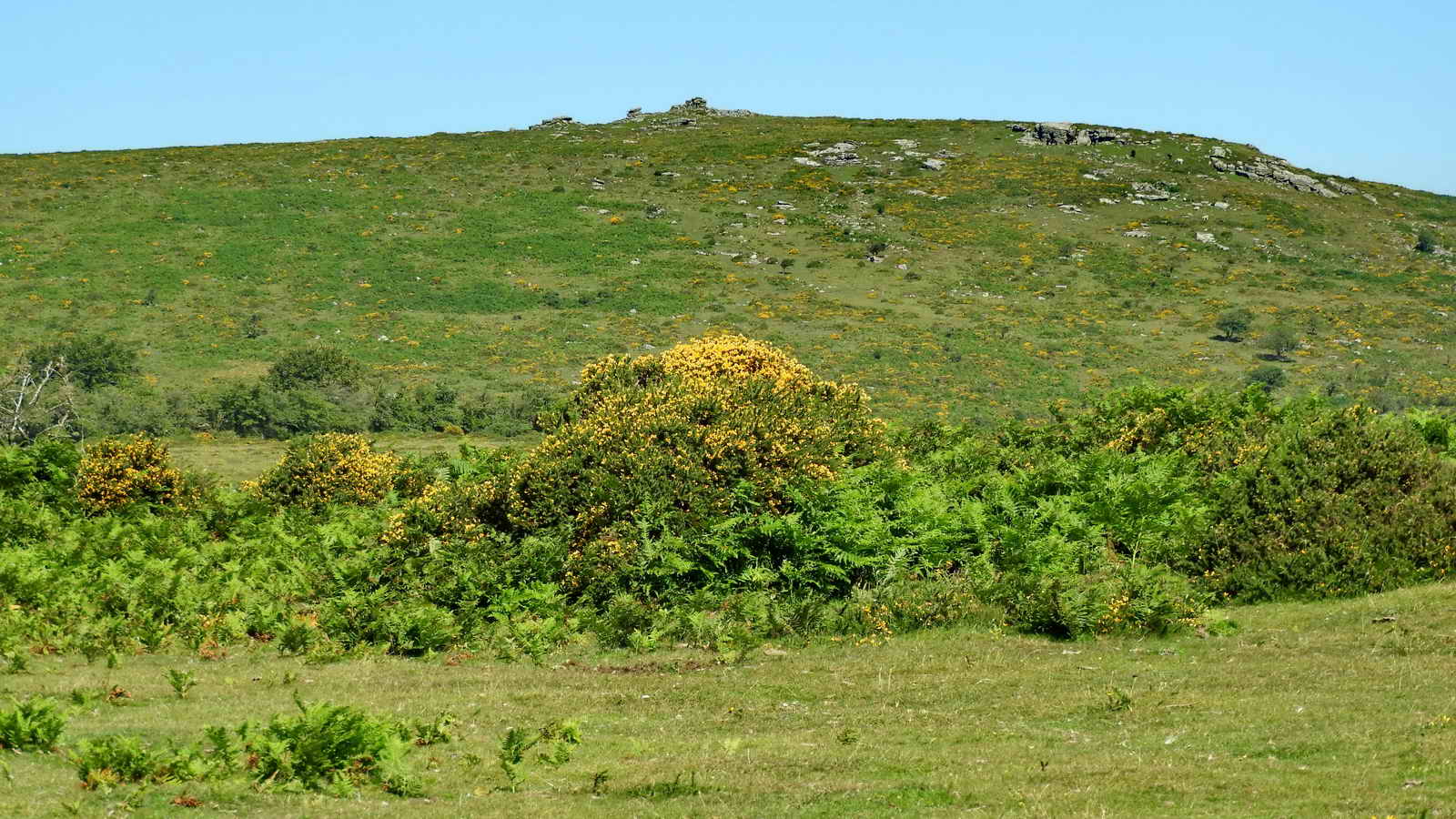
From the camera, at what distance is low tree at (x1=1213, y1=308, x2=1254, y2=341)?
210 feet

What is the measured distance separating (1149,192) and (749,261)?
29.1 metres

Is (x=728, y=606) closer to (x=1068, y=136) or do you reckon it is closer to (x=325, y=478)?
(x=325, y=478)

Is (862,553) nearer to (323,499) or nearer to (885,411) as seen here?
(323,499)

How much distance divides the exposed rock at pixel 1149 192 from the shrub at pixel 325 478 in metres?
69.6

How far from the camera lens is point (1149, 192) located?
86.2 m

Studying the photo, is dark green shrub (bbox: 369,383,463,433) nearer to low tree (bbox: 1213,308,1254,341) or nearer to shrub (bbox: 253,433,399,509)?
shrub (bbox: 253,433,399,509)

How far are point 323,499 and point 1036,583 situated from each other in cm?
1415

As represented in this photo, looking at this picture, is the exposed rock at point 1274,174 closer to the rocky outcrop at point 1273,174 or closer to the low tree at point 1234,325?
the rocky outcrop at point 1273,174

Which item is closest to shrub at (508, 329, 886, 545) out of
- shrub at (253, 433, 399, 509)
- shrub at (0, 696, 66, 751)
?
shrub at (253, 433, 399, 509)

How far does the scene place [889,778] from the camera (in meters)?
9.97

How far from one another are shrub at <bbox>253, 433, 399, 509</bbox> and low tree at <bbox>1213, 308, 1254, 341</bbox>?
4860cm

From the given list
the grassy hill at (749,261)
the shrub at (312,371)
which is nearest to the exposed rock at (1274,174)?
the grassy hill at (749,261)

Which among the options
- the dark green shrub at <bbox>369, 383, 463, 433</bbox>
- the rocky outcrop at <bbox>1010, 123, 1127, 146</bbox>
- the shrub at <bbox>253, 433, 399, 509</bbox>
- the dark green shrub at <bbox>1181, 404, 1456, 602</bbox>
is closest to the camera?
the dark green shrub at <bbox>1181, 404, 1456, 602</bbox>

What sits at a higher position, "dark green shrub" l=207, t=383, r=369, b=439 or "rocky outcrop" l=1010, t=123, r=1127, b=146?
"rocky outcrop" l=1010, t=123, r=1127, b=146
